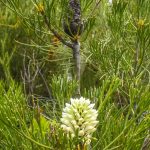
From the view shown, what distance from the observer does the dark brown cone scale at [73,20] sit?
1600 millimetres

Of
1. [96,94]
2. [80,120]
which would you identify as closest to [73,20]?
[96,94]

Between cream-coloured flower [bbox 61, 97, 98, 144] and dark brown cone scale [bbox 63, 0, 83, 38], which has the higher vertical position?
dark brown cone scale [bbox 63, 0, 83, 38]

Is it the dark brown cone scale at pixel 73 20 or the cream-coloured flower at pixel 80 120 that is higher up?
the dark brown cone scale at pixel 73 20

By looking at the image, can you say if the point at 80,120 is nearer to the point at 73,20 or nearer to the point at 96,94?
the point at 96,94

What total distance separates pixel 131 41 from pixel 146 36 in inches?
22.6

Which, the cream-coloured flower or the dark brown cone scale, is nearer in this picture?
the cream-coloured flower

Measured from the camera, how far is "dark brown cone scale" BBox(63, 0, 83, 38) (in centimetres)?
160

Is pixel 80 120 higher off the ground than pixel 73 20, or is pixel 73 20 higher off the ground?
pixel 73 20

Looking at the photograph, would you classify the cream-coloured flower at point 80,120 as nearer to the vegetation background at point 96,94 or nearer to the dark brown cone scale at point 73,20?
the vegetation background at point 96,94

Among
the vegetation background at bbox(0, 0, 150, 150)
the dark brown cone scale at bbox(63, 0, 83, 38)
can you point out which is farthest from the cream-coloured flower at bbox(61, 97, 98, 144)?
the dark brown cone scale at bbox(63, 0, 83, 38)

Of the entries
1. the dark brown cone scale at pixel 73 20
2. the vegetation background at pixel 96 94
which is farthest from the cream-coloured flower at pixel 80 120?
the dark brown cone scale at pixel 73 20

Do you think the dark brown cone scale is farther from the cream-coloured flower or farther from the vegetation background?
the cream-coloured flower

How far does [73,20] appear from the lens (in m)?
1.61

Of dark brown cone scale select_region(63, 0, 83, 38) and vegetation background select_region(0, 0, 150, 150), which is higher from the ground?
dark brown cone scale select_region(63, 0, 83, 38)
